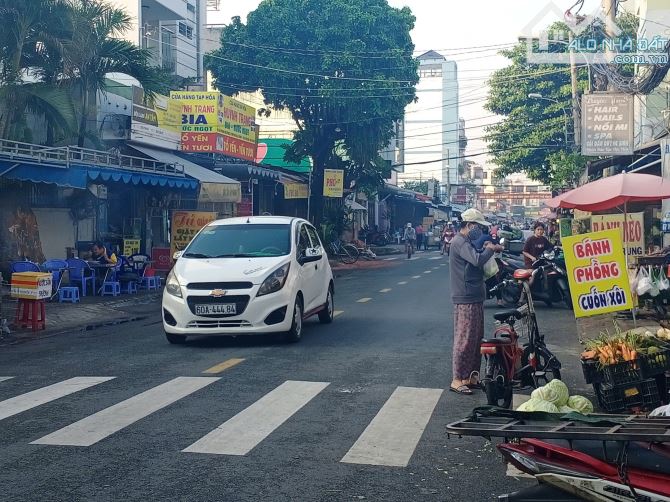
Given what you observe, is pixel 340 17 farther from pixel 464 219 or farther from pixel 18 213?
pixel 464 219

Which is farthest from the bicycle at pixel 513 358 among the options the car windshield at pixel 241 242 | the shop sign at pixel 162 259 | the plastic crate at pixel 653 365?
the shop sign at pixel 162 259

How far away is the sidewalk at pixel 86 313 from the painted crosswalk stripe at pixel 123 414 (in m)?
5.56

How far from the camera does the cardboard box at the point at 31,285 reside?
48.2 feet

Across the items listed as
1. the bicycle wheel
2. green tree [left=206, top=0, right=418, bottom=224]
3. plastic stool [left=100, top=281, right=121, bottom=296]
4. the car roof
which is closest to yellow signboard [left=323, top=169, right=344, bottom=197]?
green tree [left=206, top=0, right=418, bottom=224]

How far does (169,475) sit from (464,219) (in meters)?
4.22

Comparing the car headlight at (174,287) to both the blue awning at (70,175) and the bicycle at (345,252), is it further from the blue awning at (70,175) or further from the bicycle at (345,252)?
the bicycle at (345,252)

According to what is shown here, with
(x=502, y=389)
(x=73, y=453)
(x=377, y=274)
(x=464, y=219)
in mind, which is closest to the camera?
(x=73, y=453)

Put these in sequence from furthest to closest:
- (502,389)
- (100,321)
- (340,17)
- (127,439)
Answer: (340,17)
(100,321)
(502,389)
(127,439)

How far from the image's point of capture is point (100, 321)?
16.8m

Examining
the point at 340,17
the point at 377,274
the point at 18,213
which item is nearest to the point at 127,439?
the point at 18,213

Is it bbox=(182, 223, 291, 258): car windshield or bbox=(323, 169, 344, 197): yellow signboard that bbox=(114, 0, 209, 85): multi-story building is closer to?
bbox=(323, 169, 344, 197): yellow signboard

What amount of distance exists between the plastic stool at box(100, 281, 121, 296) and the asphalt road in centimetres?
800

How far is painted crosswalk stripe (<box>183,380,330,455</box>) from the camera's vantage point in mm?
6633

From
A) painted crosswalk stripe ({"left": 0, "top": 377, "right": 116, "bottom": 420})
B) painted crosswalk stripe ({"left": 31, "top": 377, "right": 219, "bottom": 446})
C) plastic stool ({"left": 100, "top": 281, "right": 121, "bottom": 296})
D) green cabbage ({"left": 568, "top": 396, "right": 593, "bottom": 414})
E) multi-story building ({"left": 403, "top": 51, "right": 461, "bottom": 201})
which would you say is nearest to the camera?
green cabbage ({"left": 568, "top": 396, "right": 593, "bottom": 414})
